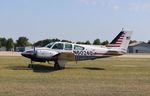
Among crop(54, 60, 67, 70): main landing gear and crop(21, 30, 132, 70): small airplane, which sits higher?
crop(21, 30, 132, 70): small airplane

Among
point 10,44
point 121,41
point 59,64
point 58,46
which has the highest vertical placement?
point 10,44

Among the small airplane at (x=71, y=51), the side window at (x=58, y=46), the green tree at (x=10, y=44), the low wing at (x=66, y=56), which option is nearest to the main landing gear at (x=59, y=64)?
the small airplane at (x=71, y=51)

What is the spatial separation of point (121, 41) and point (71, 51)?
19.4 feet

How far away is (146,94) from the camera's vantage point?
13.5m

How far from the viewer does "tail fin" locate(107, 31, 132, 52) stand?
32250 mm

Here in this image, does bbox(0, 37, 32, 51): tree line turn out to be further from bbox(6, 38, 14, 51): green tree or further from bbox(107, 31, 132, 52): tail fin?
bbox(107, 31, 132, 52): tail fin

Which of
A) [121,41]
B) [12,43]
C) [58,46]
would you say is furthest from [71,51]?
[12,43]

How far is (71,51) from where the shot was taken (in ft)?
94.3

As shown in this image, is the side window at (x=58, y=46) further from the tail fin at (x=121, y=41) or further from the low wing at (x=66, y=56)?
the tail fin at (x=121, y=41)

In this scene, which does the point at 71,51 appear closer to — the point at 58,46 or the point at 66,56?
the point at 58,46

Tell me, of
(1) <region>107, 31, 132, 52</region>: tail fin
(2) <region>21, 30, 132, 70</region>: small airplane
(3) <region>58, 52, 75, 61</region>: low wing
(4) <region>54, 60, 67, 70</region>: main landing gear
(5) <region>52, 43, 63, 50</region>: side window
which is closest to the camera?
(3) <region>58, 52, 75, 61</region>: low wing

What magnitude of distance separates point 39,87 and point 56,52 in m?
12.8

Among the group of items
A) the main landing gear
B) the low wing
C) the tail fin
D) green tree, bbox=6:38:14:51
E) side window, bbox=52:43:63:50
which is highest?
green tree, bbox=6:38:14:51

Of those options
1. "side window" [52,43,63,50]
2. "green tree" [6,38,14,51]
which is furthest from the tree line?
"side window" [52,43,63,50]
